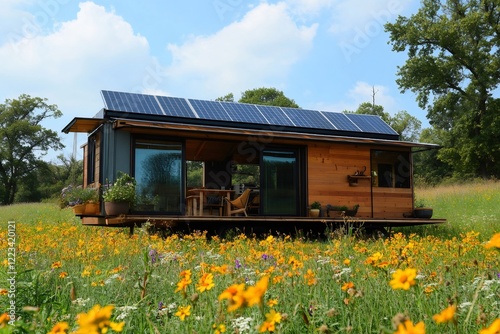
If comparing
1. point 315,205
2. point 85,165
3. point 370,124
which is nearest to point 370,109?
point 370,124

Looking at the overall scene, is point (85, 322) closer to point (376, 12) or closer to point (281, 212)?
point (281, 212)

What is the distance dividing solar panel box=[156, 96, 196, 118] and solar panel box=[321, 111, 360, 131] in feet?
13.8

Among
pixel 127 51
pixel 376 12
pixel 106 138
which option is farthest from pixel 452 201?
pixel 127 51

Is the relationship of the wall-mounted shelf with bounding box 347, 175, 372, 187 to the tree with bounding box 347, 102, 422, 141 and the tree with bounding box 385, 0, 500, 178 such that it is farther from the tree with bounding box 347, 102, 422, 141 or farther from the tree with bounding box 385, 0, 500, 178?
the tree with bounding box 347, 102, 422, 141

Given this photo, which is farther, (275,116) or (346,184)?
(275,116)

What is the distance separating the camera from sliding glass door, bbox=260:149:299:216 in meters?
12.0

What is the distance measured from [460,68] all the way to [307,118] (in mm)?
18537

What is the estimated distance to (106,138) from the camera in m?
11.1

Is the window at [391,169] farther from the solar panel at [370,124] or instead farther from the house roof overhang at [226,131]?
the solar panel at [370,124]

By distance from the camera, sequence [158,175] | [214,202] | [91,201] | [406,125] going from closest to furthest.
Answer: [91,201], [158,175], [214,202], [406,125]

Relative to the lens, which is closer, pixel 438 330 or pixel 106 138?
pixel 438 330

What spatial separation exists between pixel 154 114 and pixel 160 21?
21.1 ft

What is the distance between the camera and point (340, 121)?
1458 cm

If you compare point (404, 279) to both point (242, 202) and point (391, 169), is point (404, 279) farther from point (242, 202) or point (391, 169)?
point (391, 169)
